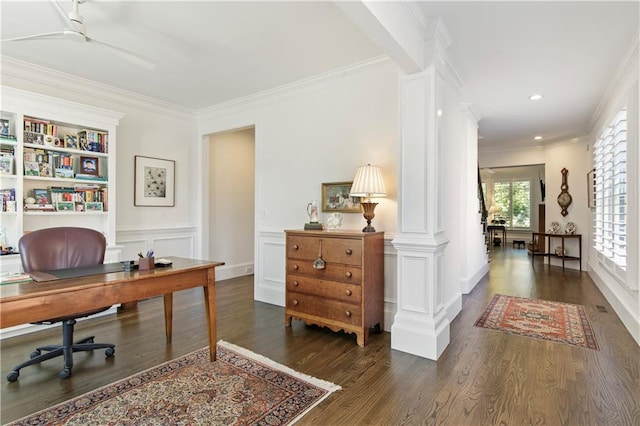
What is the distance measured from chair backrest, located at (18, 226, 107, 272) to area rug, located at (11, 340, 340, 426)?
103 cm

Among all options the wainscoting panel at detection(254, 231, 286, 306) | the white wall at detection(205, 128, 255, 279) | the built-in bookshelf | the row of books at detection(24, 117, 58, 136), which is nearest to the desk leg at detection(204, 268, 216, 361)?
the wainscoting panel at detection(254, 231, 286, 306)

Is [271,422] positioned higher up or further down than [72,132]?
further down

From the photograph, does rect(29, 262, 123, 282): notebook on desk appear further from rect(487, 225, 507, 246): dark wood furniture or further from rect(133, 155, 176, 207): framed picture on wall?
rect(487, 225, 507, 246): dark wood furniture

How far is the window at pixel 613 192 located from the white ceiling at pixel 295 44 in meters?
0.60

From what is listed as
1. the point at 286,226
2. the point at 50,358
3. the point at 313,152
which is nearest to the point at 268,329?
the point at 286,226

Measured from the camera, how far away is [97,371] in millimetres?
2398

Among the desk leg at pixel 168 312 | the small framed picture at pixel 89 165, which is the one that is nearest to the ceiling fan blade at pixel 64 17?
the small framed picture at pixel 89 165

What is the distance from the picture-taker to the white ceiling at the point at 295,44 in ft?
8.13

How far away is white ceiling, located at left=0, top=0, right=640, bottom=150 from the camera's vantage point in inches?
97.5

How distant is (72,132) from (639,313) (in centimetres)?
602

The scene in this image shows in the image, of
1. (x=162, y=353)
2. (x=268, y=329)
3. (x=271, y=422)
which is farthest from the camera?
(x=268, y=329)

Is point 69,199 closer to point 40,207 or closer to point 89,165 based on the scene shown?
point 40,207

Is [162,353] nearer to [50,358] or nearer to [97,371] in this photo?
[97,371]

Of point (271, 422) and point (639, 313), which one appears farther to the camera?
point (639, 313)
